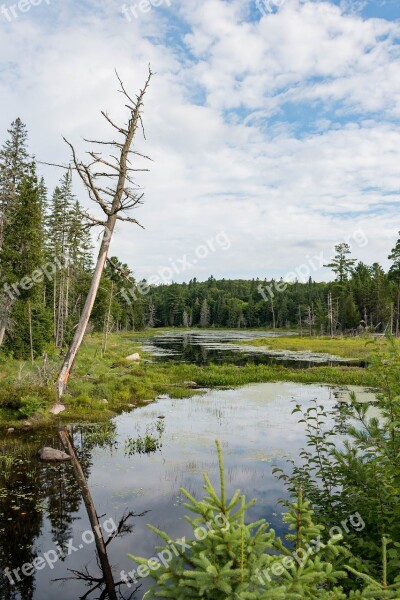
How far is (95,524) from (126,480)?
274cm

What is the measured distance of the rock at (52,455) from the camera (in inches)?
545

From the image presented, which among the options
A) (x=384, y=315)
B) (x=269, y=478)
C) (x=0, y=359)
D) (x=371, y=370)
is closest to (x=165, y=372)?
(x=0, y=359)

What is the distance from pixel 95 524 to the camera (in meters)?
9.92

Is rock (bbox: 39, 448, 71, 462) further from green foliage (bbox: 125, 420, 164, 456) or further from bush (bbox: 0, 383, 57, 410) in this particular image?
bush (bbox: 0, 383, 57, 410)

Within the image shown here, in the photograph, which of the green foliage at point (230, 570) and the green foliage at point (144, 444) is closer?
the green foliage at point (230, 570)

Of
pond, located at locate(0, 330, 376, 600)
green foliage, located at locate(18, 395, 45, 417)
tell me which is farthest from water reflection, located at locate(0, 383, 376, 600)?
green foliage, located at locate(18, 395, 45, 417)

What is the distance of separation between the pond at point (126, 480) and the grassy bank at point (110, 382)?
1.50 metres

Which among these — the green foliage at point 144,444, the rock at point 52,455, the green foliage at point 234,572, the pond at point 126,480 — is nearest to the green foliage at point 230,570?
the green foliage at point 234,572

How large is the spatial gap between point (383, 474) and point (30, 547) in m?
7.31

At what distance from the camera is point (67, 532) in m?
9.50

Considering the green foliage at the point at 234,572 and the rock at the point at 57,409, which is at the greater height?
the green foliage at the point at 234,572

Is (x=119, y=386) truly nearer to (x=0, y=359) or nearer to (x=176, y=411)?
(x=176, y=411)

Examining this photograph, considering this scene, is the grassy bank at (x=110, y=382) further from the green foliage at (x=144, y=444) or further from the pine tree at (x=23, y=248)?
the pine tree at (x=23, y=248)

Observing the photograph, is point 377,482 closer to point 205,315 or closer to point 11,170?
point 11,170
